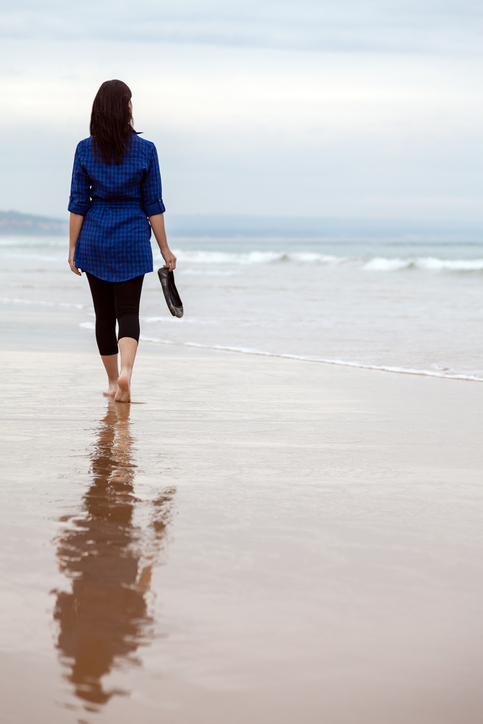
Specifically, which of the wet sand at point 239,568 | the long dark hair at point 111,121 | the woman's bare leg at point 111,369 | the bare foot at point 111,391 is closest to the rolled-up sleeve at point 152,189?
the long dark hair at point 111,121

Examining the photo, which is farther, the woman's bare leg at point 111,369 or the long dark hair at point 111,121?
the woman's bare leg at point 111,369

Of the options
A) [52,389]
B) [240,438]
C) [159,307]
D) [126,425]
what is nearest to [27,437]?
[126,425]

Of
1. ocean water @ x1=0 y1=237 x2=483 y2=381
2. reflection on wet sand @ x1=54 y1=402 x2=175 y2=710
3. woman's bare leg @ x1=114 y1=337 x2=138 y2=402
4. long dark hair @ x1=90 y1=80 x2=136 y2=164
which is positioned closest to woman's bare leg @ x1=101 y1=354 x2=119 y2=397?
woman's bare leg @ x1=114 y1=337 x2=138 y2=402

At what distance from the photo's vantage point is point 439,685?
1464 millimetres

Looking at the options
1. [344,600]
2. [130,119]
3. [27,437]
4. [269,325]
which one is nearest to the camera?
[344,600]

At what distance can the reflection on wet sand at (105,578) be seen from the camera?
151 centimetres

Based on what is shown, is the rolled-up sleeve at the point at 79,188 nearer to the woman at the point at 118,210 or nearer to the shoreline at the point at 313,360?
the woman at the point at 118,210

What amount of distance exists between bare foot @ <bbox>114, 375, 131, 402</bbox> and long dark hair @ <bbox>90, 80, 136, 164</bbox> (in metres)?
1.08

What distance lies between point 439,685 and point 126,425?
2.40 metres

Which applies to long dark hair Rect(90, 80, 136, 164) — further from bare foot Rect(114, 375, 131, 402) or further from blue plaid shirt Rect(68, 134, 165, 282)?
bare foot Rect(114, 375, 131, 402)

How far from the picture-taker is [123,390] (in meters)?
4.21

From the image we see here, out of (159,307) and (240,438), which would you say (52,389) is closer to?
(240,438)

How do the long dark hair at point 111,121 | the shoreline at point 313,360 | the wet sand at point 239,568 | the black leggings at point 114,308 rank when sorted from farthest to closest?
1. the shoreline at point 313,360
2. the black leggings at point 114,308
3. the long dark hair at point 111,121
4. the wet sand at point 239,568

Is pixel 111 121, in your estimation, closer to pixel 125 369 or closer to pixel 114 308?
pixel 114 308
